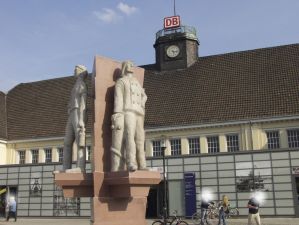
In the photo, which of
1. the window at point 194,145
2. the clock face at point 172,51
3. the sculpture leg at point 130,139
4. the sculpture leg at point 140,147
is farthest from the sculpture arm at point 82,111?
the clock face at point 172,51

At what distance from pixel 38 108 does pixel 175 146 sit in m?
15.6

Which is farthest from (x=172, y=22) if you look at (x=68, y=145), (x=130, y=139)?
(x=130, y=139)

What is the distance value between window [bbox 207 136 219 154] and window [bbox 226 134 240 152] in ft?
2.79

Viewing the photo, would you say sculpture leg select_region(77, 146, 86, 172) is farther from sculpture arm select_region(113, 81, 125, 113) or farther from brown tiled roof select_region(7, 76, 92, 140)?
brown tiled roof select_region(7, 76, 92, 140)

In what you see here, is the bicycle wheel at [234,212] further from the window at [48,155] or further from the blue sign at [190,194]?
the window at [48,155]

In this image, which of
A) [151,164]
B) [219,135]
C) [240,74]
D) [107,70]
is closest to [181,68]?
[240,74]

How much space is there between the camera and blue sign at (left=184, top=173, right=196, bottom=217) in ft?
99.1

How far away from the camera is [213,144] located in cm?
3469

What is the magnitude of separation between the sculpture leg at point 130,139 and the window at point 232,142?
2457 centimetres

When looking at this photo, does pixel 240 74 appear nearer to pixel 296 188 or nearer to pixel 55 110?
pixel 296 188

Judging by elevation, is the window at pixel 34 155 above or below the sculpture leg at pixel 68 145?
above

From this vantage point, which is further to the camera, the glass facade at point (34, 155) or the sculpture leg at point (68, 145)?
the glass facade at point (34, 155)

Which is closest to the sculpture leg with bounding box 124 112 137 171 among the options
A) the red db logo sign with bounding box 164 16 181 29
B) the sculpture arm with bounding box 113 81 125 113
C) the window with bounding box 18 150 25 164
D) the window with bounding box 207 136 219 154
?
the sculpture arm with bounding box 113 81 125 113

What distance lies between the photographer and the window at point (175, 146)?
35594 mm
